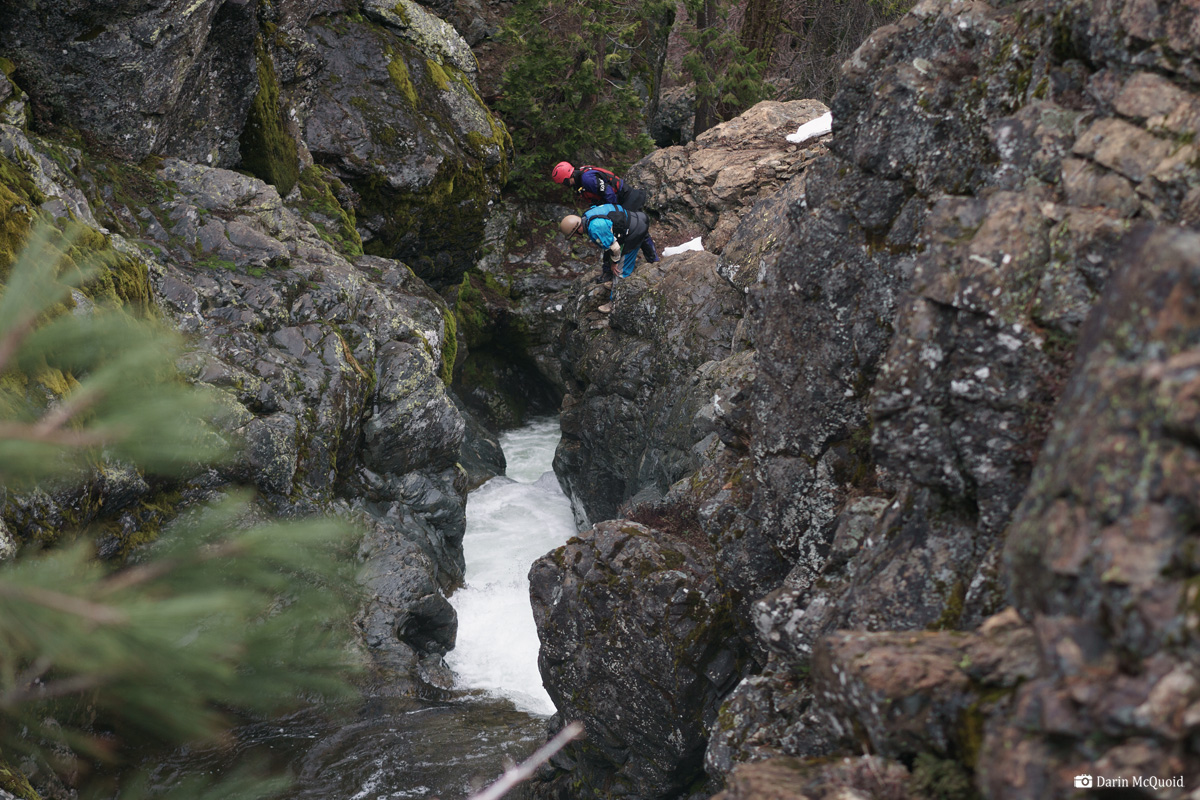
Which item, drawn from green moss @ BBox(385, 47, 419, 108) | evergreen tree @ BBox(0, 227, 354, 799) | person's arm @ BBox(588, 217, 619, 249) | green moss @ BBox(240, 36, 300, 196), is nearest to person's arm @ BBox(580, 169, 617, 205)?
person's arm @ BBox(588, 217, 619, 249)

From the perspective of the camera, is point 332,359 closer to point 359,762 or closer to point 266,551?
point 359,762

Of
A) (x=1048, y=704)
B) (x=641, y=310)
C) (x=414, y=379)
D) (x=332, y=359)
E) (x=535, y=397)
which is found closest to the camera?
(x=1048, y=704)

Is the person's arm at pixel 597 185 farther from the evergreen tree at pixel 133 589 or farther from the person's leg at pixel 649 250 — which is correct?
the evergreen tree at pixel 133 589

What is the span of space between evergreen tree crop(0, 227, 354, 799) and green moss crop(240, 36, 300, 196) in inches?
500

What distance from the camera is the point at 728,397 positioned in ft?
28.9

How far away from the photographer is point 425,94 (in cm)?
1875

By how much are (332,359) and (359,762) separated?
232 inches

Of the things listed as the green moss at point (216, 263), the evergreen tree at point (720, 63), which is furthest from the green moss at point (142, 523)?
the evergreen tree at point (720, 63)

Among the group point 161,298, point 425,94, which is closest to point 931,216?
point 161,298

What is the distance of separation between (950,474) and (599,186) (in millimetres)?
12647

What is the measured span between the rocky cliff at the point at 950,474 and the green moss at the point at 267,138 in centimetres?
1005

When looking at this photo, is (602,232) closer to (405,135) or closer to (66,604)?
(405,135)

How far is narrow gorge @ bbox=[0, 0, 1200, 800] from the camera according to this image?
2873 millimetres

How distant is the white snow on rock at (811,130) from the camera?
1781 centimetres
